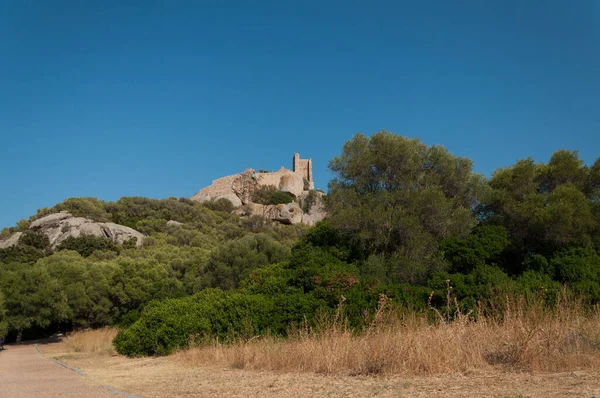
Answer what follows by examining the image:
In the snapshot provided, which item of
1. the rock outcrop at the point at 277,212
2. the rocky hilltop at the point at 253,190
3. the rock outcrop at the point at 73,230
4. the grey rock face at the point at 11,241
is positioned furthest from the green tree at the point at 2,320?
the rocky hilltop at the point at 253,190

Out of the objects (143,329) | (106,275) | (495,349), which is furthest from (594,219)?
(106,275)

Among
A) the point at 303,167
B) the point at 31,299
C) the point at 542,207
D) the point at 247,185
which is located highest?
the point at 303,167

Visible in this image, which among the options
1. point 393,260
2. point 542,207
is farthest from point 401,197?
point 542,207

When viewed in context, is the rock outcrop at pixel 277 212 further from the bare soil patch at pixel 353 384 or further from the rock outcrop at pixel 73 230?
the bare soil patch at pixel 353 384

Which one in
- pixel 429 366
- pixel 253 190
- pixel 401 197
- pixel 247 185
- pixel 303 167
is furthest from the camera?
pixel 303 167

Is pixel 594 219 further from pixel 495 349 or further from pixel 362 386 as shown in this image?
pixel 362 386

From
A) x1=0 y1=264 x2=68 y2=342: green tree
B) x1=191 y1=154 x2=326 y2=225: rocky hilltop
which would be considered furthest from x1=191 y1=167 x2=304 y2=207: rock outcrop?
x1=0 y1=264 x2=68 y2=342: green tree

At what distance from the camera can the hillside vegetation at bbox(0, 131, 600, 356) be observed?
13.5 metres

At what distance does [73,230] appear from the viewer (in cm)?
4638

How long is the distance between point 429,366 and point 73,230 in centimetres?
4653

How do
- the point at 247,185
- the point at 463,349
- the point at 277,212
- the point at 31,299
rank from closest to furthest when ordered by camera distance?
the point at 463,349 → the point at 31,299 → the point at 277,212 → the point at 247,185

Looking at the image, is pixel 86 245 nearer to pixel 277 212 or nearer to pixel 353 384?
pixel 277 212

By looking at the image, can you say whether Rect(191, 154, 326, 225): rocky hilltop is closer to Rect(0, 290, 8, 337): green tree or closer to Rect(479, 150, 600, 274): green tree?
Rect(0, 290, 8, 337): green tree

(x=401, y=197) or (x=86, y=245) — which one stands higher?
(x=86, y=245)
